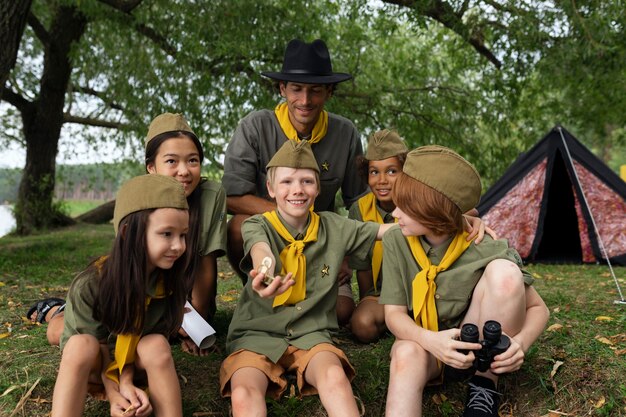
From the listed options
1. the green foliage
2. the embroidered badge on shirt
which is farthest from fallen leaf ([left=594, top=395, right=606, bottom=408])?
the green foliage

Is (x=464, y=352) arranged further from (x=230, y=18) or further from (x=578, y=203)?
(x=230, y=18)

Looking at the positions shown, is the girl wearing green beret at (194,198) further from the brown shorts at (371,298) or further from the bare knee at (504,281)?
the bare knee at (504,281)

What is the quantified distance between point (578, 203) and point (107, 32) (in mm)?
6729

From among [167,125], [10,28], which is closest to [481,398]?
[167,125]

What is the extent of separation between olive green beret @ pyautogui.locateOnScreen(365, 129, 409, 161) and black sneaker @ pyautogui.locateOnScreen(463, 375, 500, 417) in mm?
1346

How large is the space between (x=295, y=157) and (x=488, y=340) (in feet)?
3.93

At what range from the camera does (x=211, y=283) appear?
3271 millimetres

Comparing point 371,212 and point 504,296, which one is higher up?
point 371,212

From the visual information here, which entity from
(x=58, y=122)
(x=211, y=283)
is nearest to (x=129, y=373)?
(x=211, y=283)

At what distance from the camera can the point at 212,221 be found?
126 inches

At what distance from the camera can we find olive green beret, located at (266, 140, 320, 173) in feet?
9.71

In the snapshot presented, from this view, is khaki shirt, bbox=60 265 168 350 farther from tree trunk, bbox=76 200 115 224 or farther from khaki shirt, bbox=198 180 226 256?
tree trunk, bbox=76 200 115 224

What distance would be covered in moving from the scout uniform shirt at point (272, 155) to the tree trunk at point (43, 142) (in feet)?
24.5

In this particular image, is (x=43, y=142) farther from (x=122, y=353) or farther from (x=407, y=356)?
(x=407, y=356)
